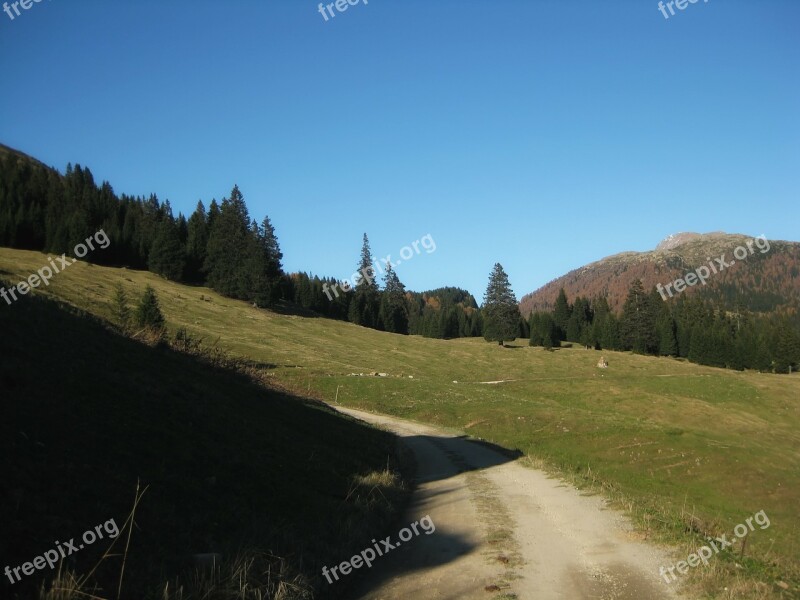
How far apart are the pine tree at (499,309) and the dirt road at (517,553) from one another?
8532cm

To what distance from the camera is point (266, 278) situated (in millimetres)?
83312

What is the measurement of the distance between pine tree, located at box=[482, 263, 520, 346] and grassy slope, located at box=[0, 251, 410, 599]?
86.3 meters

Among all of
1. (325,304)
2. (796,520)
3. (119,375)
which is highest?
(325,304)

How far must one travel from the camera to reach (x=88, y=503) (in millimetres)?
6094

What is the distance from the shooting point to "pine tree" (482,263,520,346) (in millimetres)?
98750

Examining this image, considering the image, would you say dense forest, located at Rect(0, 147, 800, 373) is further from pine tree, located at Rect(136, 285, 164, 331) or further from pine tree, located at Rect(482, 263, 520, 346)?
pine tree, located at Rect(136, 285, 164, 331)

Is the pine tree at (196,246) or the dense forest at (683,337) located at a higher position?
the pine tree at (196,246)

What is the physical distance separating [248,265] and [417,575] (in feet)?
262

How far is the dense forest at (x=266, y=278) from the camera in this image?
82875mm

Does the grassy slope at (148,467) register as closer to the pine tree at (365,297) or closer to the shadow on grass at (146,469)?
the shadow on grass at (146,469)

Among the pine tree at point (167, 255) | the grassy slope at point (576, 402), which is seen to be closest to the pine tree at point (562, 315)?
the grassy slope at point (576, 402)

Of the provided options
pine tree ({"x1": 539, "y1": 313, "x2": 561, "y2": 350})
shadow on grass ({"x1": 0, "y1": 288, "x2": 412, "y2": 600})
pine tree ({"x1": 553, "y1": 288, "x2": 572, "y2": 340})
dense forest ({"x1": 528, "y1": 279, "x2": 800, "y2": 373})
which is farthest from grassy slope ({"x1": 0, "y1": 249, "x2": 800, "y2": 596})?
pine tree ({"x1": 553, "y1": 288, "x2": 572, "y2": 340})

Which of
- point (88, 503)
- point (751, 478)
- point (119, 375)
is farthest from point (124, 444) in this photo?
point (751, 478)

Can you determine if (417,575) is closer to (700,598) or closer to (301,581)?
(301,581)
